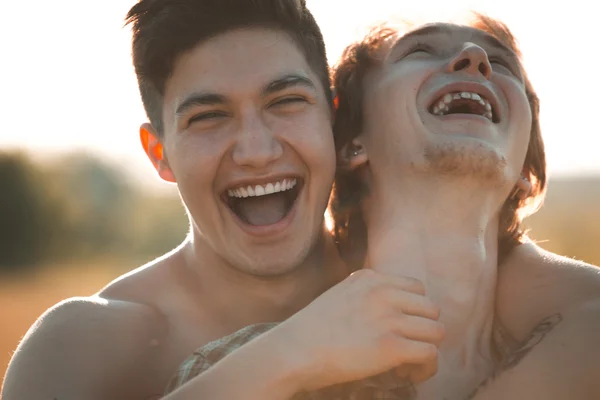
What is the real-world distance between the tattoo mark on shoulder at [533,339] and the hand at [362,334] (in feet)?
1.36

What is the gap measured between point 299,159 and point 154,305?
1092mm

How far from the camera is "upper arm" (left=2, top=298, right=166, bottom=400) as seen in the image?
10.7 ft

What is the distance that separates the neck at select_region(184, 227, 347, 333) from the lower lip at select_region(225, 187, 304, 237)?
331mm

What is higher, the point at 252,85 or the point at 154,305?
the point at 252,85

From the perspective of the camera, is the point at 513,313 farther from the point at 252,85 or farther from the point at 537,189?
the point at 252,85

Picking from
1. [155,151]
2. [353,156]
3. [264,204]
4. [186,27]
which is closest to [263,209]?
[264,204]

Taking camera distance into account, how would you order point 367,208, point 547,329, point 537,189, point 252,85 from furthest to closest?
point 537,189 < point 367,208 < point 252,85 < point 547,329

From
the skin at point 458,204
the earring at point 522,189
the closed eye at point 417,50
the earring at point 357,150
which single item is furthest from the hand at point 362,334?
the closed eye at point 417,50

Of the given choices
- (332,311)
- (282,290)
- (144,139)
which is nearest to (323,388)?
(332,311)

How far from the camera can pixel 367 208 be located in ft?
12.8

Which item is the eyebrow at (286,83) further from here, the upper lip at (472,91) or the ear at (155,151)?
the ear at (155,151)

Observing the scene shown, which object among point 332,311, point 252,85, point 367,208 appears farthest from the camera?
point 367,208

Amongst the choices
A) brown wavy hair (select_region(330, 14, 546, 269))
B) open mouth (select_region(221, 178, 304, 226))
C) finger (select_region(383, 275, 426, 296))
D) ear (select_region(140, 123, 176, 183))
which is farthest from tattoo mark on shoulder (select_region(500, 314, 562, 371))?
ear (select_region(140, 123, 176, 183))

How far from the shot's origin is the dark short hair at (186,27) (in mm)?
3727
